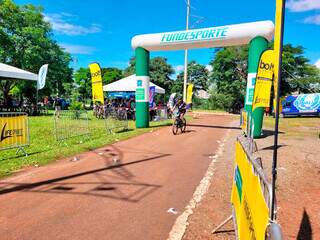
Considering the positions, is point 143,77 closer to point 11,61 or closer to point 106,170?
point 106,170

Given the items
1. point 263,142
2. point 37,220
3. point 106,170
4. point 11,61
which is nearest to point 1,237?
point 37,220

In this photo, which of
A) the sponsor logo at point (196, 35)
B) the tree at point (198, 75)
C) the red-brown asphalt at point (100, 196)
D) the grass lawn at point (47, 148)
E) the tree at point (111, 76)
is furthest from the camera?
the tree at point (111, 76)

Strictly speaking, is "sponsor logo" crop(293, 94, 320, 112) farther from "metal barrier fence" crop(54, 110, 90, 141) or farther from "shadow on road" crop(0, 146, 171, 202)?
"shadow on road" crop(0, 146, 171, 202)

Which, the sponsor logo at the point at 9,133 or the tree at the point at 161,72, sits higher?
the tree at the point at 161,72

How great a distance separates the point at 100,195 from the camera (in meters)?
5.46

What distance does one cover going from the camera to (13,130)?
862cm

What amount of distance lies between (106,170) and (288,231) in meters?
4.43

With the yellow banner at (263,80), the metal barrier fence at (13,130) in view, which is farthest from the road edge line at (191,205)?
the metal barrier fence at (13,130)

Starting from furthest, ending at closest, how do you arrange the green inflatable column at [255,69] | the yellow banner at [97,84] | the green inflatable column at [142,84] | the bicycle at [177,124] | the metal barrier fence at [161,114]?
the metal barrier fence at [161,114] < the green inflatable column at [142,84] < the bicycle at [177,124] < the yellow banner at [97,84] < the green inflatable column at [255,69]

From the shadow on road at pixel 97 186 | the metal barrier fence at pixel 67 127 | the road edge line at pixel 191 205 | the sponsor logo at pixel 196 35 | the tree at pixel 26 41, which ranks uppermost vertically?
the tree at pixel 26 41

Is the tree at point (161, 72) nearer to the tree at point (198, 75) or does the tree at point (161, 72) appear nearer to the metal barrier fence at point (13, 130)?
the tree at point (198, 75)

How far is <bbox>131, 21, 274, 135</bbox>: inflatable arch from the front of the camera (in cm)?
1268

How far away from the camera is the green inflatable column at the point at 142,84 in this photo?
1636 centimetres

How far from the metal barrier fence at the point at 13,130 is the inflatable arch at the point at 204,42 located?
311 inches
